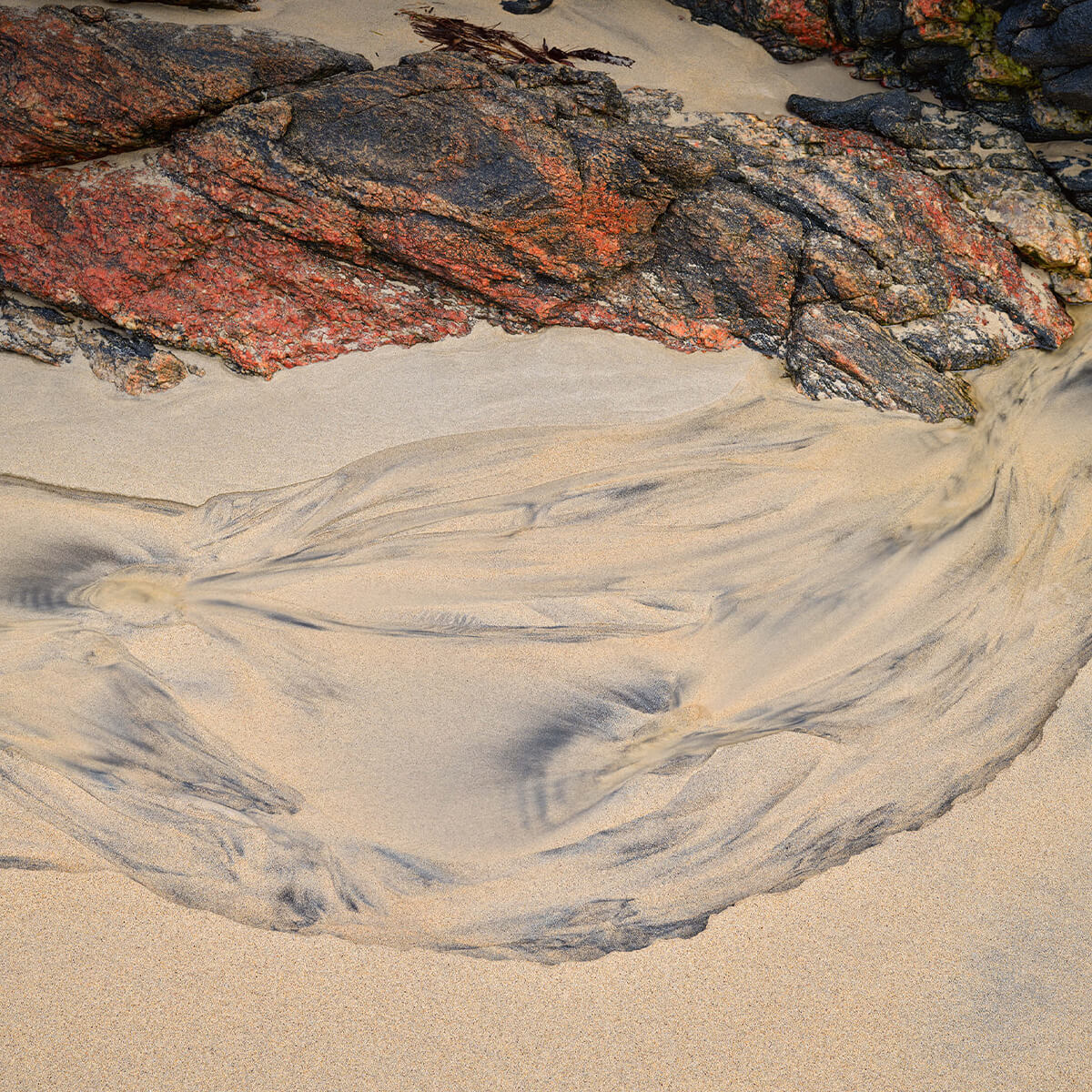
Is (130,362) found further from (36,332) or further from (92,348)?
(36,332)

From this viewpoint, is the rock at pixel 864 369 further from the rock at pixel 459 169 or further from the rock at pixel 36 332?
the rock at pixel 36 332

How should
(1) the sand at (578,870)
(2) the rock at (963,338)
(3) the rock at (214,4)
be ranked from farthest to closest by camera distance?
1. (2) the rock at (963,338)
2. (3) the rock at (214,4)
3. (1) the sand at (578,870)

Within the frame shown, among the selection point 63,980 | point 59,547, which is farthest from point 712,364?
point 63,980

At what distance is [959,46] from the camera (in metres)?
2.35

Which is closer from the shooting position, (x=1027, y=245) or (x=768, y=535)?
(x=768, y=535)

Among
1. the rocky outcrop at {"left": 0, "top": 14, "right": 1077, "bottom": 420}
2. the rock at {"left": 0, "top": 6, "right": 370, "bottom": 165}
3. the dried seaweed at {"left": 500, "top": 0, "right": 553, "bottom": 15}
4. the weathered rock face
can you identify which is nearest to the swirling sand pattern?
the rocky outcrop at {"left": 0, "top": 14, "right": 1077, "bottom": 420}

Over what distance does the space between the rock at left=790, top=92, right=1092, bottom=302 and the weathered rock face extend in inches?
2.5

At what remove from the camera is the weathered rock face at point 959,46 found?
225 cm

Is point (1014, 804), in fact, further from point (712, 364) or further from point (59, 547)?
point (59, 547)

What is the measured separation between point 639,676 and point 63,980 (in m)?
1.31

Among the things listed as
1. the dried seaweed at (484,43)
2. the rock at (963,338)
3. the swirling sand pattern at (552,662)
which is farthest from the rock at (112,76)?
the rock at (963,338)

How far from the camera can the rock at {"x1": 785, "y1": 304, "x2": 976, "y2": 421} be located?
231 centimetres

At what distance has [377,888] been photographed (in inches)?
69.9

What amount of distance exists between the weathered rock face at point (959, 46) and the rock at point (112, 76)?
1260mm
